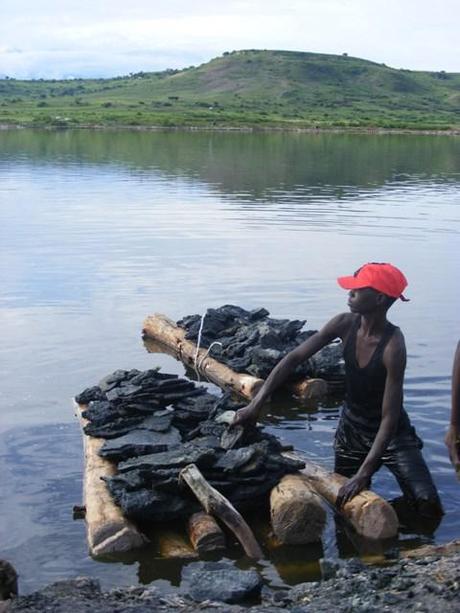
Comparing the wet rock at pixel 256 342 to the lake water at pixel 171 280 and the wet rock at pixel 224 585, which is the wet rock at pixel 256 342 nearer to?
the lake water at pixel 171 280

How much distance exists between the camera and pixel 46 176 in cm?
4488

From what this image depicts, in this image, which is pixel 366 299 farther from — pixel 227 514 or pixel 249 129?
pixel 249 129

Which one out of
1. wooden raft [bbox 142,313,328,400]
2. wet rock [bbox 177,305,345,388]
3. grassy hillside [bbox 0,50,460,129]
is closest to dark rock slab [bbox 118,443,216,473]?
wooden raft [bbox 142,313,328,400]

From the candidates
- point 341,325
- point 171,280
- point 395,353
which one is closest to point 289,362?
point 341,325

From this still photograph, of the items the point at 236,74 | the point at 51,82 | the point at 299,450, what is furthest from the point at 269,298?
the point at 51,82

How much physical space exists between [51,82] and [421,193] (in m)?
163

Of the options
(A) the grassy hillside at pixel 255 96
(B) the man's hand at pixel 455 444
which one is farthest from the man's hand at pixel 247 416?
(A) the grassy hillside at pixel 255 96

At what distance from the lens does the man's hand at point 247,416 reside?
9312 millimetres

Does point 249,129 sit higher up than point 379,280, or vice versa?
point 249,129

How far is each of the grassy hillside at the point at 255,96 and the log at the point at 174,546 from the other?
279ft

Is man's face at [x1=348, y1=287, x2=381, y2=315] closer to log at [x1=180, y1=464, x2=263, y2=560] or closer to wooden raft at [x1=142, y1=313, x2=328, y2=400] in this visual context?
log at [x1=180, y1=464, x2=263, y2=560]

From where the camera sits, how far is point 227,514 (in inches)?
335

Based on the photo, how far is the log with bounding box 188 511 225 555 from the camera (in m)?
8.52

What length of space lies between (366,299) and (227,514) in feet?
7.53
